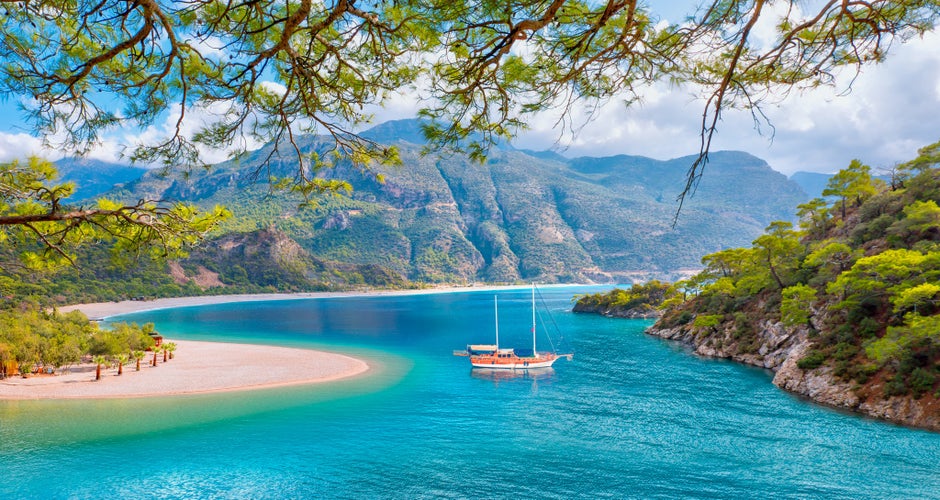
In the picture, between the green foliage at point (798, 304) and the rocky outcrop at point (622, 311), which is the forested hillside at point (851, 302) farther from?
the rocky outcrop at point (622, 311)

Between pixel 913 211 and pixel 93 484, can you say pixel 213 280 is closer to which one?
pixel 93 484

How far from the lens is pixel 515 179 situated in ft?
630

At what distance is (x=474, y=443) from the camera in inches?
683

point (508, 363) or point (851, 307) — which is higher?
point (851, 307)

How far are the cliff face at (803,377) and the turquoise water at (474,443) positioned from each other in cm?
91

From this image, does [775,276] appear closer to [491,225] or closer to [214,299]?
[214,299]

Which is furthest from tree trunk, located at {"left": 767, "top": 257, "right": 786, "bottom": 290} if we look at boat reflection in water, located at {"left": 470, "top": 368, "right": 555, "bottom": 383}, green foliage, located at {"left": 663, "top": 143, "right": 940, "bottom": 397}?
boat reflection in water, located at {"left": 470, "top": 368, "right": 555, "bottom": 383}

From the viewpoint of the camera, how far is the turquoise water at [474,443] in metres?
13.6

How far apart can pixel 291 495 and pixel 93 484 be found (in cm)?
605

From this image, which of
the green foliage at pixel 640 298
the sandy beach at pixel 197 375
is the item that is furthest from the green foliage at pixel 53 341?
the green foliage at pixel 640 298

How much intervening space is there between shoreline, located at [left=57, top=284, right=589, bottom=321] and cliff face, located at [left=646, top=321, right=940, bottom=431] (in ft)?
218

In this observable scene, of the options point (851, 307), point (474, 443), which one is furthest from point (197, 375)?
point (851, 307)

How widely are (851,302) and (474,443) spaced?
19373mm

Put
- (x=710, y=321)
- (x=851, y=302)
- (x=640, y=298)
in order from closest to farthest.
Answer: (x=851, y=302), (x=710, y=321), (x=640, y=298)
